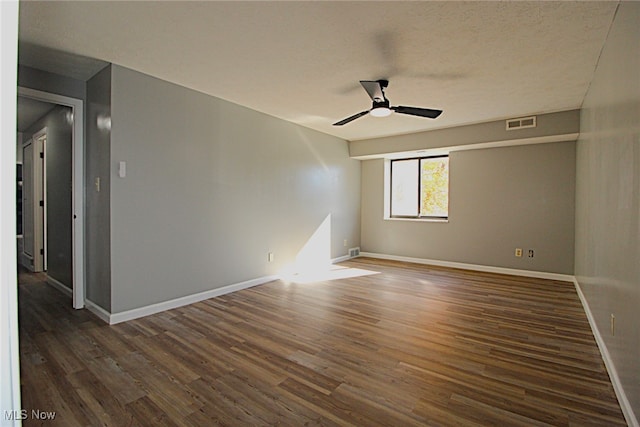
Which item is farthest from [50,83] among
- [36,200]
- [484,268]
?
[484,268]

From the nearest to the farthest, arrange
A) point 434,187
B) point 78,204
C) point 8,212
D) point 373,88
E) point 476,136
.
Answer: point 8,212 → point 373,88 → point 78,204 → point 476,136 → point 434,187

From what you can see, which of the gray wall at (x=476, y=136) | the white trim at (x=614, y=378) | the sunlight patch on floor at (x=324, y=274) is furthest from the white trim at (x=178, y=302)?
the white trim at (x=614, y=378)

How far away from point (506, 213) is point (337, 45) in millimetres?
4113

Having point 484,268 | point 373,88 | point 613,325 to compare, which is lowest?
point 484,268

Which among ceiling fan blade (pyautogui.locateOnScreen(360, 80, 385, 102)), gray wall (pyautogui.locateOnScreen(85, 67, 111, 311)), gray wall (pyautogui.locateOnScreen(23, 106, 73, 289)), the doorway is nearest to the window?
ceiling fan blade (pyautogui.locateOnScreen(360, 80, 385, 102))

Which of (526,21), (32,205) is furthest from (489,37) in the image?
(32,205)

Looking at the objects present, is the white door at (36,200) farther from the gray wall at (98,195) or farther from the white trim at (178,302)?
the white trim at (178,302)

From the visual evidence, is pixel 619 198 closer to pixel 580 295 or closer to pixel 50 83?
pixel 580 295

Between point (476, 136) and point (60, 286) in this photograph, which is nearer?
point (60, 286)

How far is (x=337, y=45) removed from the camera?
2.56m

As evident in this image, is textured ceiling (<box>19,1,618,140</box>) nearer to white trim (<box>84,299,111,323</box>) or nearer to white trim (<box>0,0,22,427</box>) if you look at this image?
white trim (<box>0,0,22,427</box>)

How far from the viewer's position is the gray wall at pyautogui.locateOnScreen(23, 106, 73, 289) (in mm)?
3848

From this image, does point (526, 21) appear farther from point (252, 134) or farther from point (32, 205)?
point (32, 205)

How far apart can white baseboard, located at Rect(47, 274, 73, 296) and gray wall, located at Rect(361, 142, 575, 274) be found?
5.27 m
